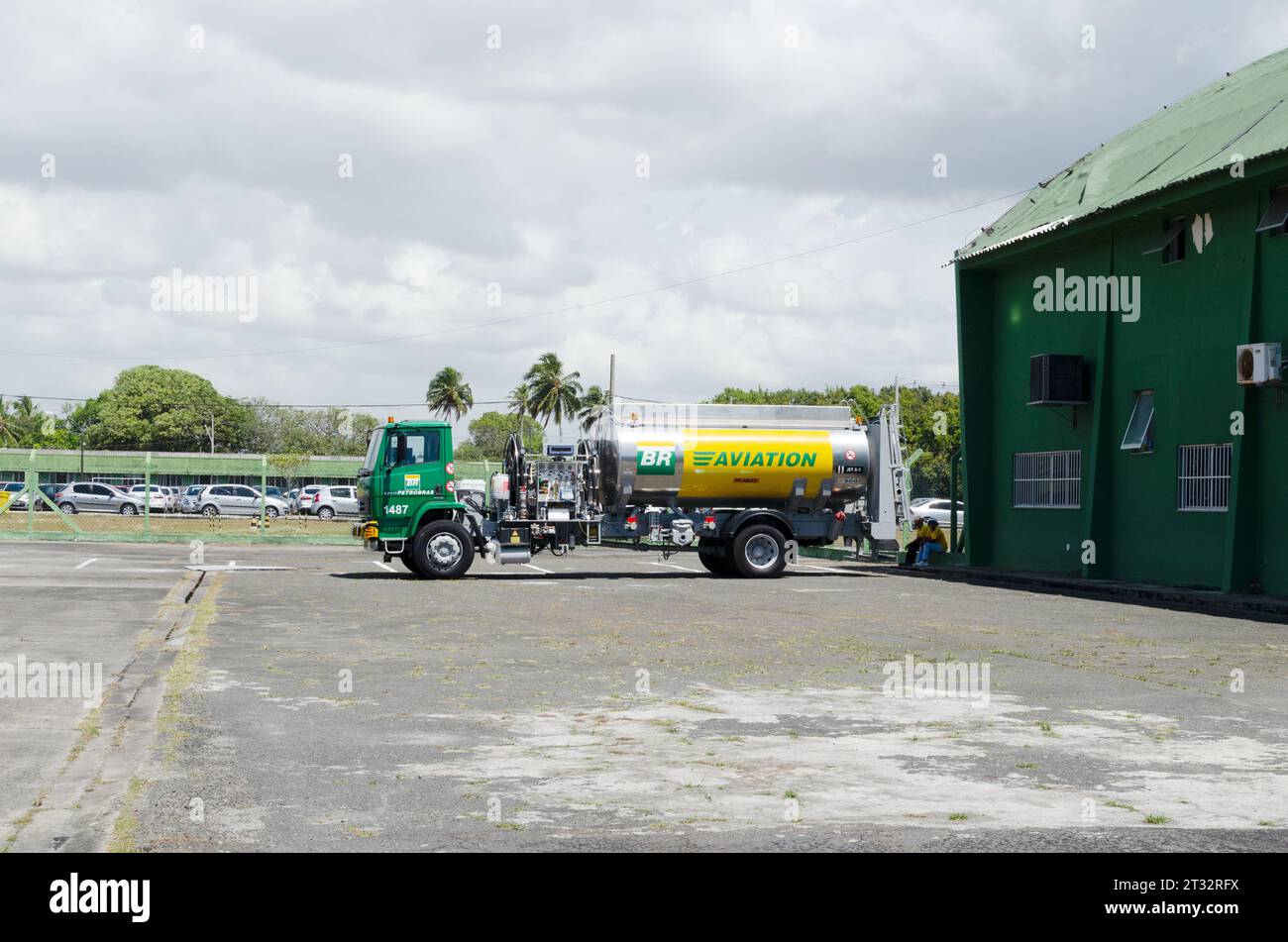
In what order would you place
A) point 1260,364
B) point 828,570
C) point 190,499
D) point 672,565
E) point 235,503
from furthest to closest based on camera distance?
point 190,499 → point 235,503 → point 672,565 → point 828,570 → point 1260,364

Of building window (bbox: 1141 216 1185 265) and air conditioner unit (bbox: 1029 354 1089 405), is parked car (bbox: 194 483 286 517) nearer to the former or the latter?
air conditioner unit (bbox: 1029 354 1089 405)

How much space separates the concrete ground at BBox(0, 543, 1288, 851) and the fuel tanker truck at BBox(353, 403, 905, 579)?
25.3ft

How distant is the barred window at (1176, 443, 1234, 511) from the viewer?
24.5m

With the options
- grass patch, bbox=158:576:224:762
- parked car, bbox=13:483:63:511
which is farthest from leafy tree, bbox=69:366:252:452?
grass patch, bbox=158:576:224:762

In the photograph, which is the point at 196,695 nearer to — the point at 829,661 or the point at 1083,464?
the point at 829,661

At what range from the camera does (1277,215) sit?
22.9 meters

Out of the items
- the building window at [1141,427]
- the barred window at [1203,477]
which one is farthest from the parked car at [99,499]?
the barred window at [1203,477]

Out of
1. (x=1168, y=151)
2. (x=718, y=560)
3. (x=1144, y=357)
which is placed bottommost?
(x=718, y=560)

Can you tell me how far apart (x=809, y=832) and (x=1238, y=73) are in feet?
90.6

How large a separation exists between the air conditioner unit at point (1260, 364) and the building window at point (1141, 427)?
3.85 meters

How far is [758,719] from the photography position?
9867 millimetres

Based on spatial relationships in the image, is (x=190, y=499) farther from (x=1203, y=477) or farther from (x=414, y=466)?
(x=1203, y=477)

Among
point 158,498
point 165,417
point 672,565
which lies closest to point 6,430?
point 165,417

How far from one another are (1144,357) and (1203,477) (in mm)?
3011
